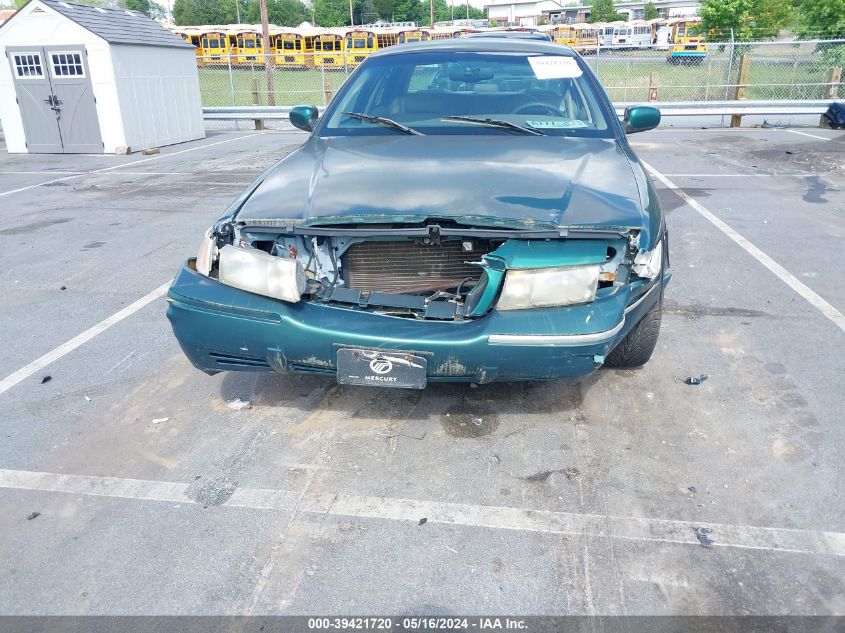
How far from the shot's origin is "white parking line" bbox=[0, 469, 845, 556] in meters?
2.48

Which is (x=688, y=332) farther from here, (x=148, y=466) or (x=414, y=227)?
(x=148, y=466)

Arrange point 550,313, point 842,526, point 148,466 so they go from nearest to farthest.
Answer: point 842,526 → point 550,313 → point 148,466

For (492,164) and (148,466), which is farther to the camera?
(492,164)

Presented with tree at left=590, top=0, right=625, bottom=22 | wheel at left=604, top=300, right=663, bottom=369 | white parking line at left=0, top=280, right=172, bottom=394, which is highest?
tree at left=590, top=0, right=625, bottom=22

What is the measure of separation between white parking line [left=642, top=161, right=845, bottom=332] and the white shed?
37.6 feet

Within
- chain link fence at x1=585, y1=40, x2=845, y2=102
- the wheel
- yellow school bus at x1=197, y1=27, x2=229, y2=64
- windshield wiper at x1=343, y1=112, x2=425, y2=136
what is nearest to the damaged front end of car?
the wheel

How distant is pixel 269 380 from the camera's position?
3.80 meters

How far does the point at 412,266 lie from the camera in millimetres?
3041

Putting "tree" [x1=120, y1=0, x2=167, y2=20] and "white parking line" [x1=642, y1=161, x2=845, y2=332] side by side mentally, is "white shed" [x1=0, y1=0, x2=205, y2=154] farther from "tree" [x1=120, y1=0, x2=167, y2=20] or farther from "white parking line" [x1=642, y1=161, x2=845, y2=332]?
"tree" [x1=120, y1=0, x2=167, y2=20]

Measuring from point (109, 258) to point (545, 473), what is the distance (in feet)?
16.1

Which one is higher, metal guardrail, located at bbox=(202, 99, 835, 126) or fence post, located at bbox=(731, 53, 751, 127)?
fence post, located at bbox=(731, 53, 751, 127)

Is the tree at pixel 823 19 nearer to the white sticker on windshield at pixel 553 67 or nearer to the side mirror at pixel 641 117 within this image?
the side mirror at pixel 641 117

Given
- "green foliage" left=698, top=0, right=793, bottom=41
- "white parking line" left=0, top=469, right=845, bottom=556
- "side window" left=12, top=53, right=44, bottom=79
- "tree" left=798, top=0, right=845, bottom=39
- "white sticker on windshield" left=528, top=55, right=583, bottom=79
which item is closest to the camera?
"white parking line" left=0, top=469, right=845, bottom=556

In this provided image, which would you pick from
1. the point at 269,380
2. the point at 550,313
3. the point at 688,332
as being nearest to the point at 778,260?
the point at 688,332
